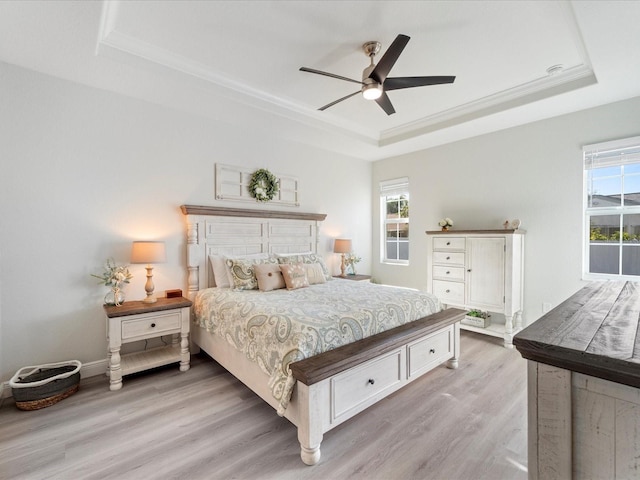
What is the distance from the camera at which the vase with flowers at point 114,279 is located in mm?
2814

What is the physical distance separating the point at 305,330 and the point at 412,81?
211 centimetres

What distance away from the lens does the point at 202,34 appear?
7.88 ft

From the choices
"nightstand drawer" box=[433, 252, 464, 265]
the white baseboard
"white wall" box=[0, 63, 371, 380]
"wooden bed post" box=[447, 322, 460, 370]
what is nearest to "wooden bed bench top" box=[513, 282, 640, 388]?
"wooden bed post" box=[447, 322, 460, 370]

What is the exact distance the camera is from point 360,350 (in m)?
1.99

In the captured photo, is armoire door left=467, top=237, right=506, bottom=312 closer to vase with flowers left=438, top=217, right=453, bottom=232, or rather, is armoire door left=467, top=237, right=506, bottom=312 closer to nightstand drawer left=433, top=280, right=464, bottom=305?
nightstand drawer left=433, top=280, right=464, bottom=305

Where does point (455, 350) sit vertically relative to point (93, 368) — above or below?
above

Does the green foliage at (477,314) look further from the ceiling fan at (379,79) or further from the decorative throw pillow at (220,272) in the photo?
the decorative throw pillow at (220,272)

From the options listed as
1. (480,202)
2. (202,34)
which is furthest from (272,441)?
(480,202)

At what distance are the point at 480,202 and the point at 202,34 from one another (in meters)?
3.83

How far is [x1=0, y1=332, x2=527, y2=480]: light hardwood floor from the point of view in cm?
172

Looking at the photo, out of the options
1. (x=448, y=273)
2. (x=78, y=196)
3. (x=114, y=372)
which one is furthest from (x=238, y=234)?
(x=448, y=273)

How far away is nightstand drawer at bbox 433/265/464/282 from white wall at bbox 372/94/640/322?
0.73 m

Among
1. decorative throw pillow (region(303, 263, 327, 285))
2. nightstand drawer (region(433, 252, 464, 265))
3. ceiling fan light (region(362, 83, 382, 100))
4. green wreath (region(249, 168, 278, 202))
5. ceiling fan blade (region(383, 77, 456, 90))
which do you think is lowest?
decorative throw pillow (region(303, 263, 327, 285))

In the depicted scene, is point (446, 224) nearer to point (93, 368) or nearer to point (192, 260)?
point (192, 260)
